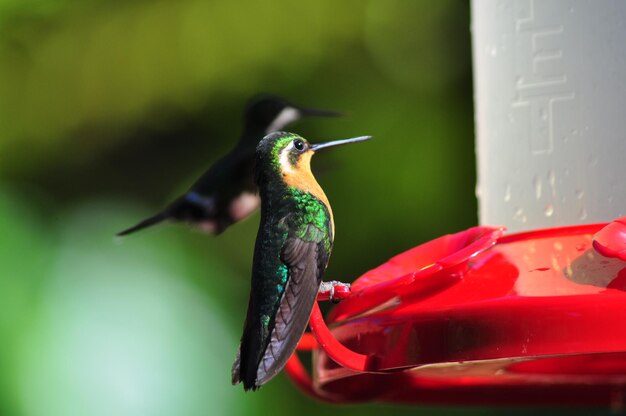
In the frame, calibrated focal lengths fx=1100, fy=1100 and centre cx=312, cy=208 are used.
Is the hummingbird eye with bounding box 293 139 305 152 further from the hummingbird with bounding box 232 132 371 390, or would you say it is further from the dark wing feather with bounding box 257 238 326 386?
the dark wing feather with bounding box 257 238 326 386

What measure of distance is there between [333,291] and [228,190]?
1.64 m

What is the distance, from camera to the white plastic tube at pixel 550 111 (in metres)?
2.31

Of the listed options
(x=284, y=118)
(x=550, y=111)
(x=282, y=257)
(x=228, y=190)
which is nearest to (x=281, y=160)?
(x=282, y=257)

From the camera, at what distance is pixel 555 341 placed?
5.57ft

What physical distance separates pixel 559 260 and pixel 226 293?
8.64ft

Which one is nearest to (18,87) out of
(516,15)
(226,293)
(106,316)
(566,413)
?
(106,316)

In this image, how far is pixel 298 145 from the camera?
2.07 metres

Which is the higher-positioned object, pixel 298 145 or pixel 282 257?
pixel 298 145

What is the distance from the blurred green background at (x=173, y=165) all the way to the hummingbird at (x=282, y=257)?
1.91 metres

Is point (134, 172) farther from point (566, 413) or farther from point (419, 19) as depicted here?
point (566, 413)

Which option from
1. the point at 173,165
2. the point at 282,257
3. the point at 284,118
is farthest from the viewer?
the point at 173,165

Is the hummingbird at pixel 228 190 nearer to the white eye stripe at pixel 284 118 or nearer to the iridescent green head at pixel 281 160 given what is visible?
the white eye stripe at pixel 284 118

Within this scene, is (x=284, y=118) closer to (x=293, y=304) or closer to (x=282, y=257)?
(x=282, y=257)

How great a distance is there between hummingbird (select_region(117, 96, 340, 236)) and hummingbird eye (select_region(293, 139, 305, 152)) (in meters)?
1.33
